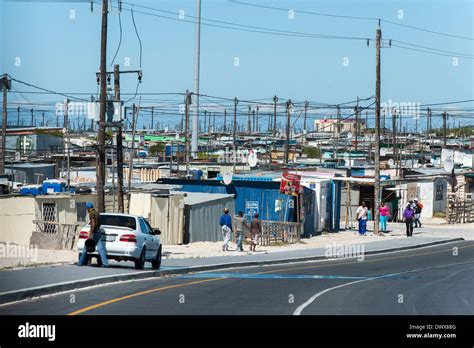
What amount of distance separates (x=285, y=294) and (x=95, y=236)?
590 centimetres

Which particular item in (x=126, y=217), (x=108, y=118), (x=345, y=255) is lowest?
(x=345, y=255)

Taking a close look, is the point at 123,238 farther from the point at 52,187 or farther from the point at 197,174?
the point at 197,174

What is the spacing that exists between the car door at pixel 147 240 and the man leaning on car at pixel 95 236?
1436 mm

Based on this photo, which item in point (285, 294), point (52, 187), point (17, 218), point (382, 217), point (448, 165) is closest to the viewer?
point (285, 294)

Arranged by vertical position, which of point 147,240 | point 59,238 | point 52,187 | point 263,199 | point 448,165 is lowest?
point 59,238

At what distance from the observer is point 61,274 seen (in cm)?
2167

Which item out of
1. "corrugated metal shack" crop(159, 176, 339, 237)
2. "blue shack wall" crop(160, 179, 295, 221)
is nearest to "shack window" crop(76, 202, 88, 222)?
"corrugated metal shack" crop(159, 176, 339, 237)

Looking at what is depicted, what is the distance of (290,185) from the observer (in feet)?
142

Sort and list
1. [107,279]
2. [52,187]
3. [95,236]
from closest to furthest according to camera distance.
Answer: [107,279] < [95,236] < [52,187]

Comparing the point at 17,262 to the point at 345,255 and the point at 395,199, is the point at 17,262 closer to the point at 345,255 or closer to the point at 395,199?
the point at 345,255

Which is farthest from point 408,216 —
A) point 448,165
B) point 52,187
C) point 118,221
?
point 118,221

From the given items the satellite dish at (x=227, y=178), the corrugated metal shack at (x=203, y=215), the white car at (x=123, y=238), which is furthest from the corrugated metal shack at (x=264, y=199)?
the white car at (x=123, y=238)
